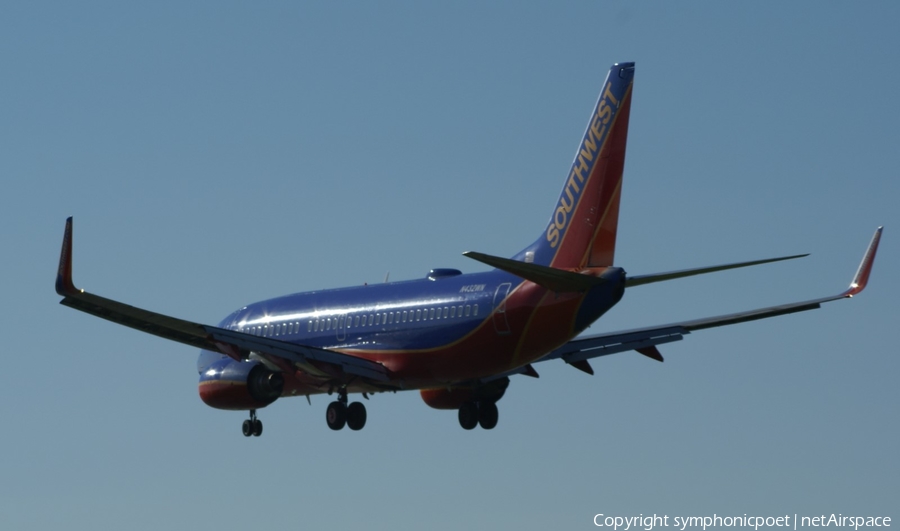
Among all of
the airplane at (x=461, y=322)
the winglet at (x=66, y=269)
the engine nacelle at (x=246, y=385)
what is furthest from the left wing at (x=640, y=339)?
the winglet at (x=66, y=269)

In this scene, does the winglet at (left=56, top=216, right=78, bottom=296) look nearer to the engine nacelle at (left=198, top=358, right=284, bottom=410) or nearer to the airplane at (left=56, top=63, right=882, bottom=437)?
the airplane at (left=56, top=63, right=882, bottom=437)

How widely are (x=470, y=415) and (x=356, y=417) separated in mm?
4581

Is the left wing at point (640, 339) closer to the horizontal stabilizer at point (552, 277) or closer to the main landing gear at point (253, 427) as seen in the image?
the horizontal stabilizer at point (552, 277)

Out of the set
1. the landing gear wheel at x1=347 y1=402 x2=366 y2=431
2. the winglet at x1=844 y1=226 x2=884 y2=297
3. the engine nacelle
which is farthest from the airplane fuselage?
the winglet at x1=844 y1=226 x2=884 y2=297

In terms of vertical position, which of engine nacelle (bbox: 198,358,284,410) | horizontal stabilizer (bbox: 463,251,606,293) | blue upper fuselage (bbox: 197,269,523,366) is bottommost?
engine nacelle (bbox: 198,358,284,410)

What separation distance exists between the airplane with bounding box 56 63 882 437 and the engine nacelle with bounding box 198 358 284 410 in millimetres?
51

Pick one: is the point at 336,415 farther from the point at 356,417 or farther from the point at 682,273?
the point at 682,273

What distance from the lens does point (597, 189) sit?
201 ft

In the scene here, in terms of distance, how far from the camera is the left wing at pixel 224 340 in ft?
196

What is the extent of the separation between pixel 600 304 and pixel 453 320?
6.72m

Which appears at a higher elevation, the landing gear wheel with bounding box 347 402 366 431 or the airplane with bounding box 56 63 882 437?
the airplane with bounding box 56 63 882 437

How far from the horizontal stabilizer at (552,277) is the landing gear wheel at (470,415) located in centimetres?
1121

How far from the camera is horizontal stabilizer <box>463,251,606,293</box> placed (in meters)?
58.2

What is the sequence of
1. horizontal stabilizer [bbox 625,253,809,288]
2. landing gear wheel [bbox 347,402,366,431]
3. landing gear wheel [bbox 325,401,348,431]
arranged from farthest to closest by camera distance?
1. landing gear wheel [bbox 347,402,366,431]
2. landing gear wheel [bbox 325,401,348,431]
3. horizontal stabilizer [bbox 625,253,809,288]
